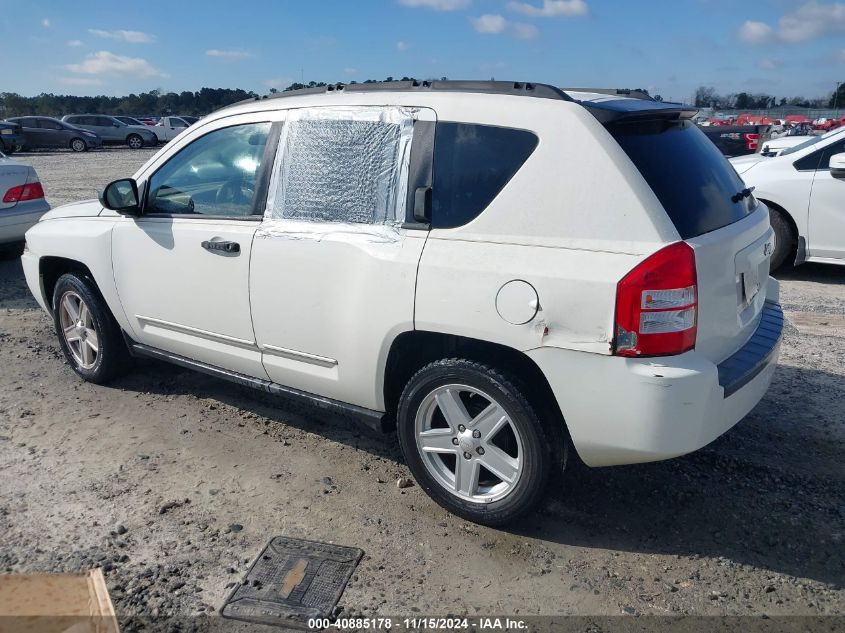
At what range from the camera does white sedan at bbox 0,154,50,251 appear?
7.95 m

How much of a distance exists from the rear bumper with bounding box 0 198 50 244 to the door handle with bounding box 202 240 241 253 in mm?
5379

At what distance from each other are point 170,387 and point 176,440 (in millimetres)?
910

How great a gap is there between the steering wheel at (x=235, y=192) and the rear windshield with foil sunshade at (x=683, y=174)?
1963 mm

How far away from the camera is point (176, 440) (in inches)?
164

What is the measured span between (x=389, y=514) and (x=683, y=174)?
2.06m

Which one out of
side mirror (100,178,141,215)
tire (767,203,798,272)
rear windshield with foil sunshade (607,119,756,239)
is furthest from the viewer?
tire (767,203,798,272)

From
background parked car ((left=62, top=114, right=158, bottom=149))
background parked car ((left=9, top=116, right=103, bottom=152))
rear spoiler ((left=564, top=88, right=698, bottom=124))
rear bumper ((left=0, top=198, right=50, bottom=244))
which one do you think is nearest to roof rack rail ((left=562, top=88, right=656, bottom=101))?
rear spoiler ((left=564, top=88, right=698, bottom=124))

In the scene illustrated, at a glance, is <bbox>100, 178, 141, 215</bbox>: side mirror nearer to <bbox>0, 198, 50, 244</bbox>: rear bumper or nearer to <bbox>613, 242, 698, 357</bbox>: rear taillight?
<bbox>613, 242, 698, 357</bbox>: rear taillight

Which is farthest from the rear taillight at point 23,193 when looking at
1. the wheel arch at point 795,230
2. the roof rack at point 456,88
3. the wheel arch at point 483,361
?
the wheel arch at point 795,230

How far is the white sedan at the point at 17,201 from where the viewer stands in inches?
313

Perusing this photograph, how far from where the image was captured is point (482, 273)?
2959 millimetres

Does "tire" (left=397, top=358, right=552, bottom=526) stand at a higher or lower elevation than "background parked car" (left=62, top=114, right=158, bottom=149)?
lower

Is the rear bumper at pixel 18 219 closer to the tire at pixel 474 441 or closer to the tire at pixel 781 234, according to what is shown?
the tire at pixel 474 441

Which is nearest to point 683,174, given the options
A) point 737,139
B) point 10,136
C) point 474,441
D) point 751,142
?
point 474,441
